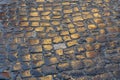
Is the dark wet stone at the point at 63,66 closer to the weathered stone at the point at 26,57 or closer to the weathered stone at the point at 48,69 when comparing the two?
the weathered stone at the point at 48,69

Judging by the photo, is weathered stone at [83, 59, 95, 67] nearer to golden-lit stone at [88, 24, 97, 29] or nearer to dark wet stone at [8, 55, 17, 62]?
golden-lit stone at [88, 24, 97, 29]

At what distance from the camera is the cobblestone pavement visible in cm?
323

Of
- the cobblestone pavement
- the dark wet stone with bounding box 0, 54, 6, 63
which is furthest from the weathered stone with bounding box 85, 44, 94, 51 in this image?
the dark wet stone with bounding box 0, 54, 6, 63

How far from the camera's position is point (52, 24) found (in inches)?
149

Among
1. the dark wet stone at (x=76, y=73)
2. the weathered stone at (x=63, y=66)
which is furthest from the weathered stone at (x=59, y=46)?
the dark wet stone at (x=76, y=73)

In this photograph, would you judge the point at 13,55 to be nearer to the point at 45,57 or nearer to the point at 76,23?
the point at 45,57

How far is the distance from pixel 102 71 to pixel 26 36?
1.19m

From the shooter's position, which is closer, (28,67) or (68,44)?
(28,67)

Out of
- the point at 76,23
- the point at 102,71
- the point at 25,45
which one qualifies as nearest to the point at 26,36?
the point at 25,45

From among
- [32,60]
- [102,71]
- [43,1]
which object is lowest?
[102,71]

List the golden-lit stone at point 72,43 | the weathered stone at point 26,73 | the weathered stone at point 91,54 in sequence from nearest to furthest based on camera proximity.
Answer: the weathered stone at point 26,73 < the weathered stone at point 91,54 < the golden-lit stone at point 72,43

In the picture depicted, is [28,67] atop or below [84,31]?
below

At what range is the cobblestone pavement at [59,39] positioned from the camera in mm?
3234

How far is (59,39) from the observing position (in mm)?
3607
